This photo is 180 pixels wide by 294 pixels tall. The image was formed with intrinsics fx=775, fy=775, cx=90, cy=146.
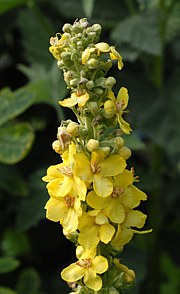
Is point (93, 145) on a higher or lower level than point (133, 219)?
higher

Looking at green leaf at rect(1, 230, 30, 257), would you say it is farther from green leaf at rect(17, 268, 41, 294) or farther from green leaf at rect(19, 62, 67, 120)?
green leaf at rect(19, 62, 67, 120)

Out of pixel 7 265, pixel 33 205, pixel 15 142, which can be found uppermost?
pixel 15 142

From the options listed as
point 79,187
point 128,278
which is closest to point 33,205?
point 128,278

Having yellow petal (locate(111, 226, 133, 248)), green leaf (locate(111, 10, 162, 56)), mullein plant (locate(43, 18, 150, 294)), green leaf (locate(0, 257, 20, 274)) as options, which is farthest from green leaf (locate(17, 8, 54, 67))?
yellow petal (locate(111, 226, 133, 248))

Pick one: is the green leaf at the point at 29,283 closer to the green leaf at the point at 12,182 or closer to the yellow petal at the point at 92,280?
the green leaf at the point at 12,182

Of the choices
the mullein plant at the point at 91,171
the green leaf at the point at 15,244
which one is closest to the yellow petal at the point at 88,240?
the mullein plant at the point at 91,171

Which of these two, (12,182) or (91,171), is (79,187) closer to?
(91,171)
